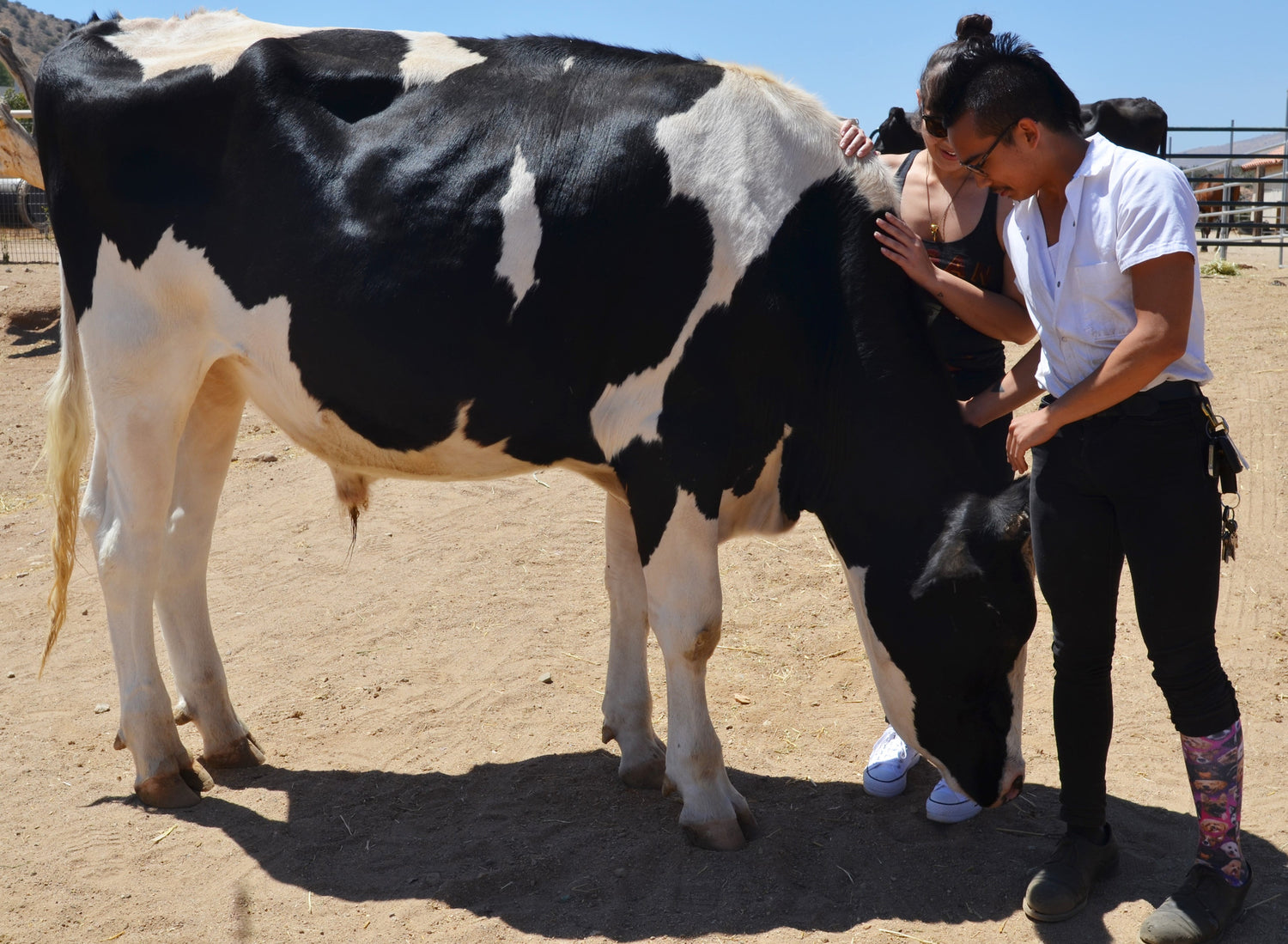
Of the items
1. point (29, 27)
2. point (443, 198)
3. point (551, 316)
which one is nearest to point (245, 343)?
point (443, 198)

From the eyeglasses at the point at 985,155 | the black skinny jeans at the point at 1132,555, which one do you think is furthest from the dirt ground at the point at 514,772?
the eyeglasses at the point at 985,155

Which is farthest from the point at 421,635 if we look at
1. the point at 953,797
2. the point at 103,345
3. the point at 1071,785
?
the point at 1071,785

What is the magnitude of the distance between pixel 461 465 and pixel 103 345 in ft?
4.38

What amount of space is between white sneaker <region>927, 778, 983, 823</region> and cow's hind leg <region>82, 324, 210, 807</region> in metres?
2.61

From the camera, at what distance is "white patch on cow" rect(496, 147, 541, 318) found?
3346 millimetres

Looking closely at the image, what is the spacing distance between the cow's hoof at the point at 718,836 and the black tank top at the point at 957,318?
160 centimetres

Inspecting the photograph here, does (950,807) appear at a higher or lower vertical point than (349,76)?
lower

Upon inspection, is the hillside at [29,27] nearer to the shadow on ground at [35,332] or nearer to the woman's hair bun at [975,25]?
the shadow on ground at [35,332]

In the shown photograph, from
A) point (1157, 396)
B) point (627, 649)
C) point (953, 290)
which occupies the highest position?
point (953, 290)

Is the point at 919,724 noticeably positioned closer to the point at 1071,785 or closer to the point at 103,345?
the point at 1071,785

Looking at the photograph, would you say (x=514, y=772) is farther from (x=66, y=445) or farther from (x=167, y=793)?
(x=66, y=445)

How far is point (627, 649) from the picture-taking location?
4.06 meters

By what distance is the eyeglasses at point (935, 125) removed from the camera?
8.89 feet

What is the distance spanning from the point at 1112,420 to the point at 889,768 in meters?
1.62
